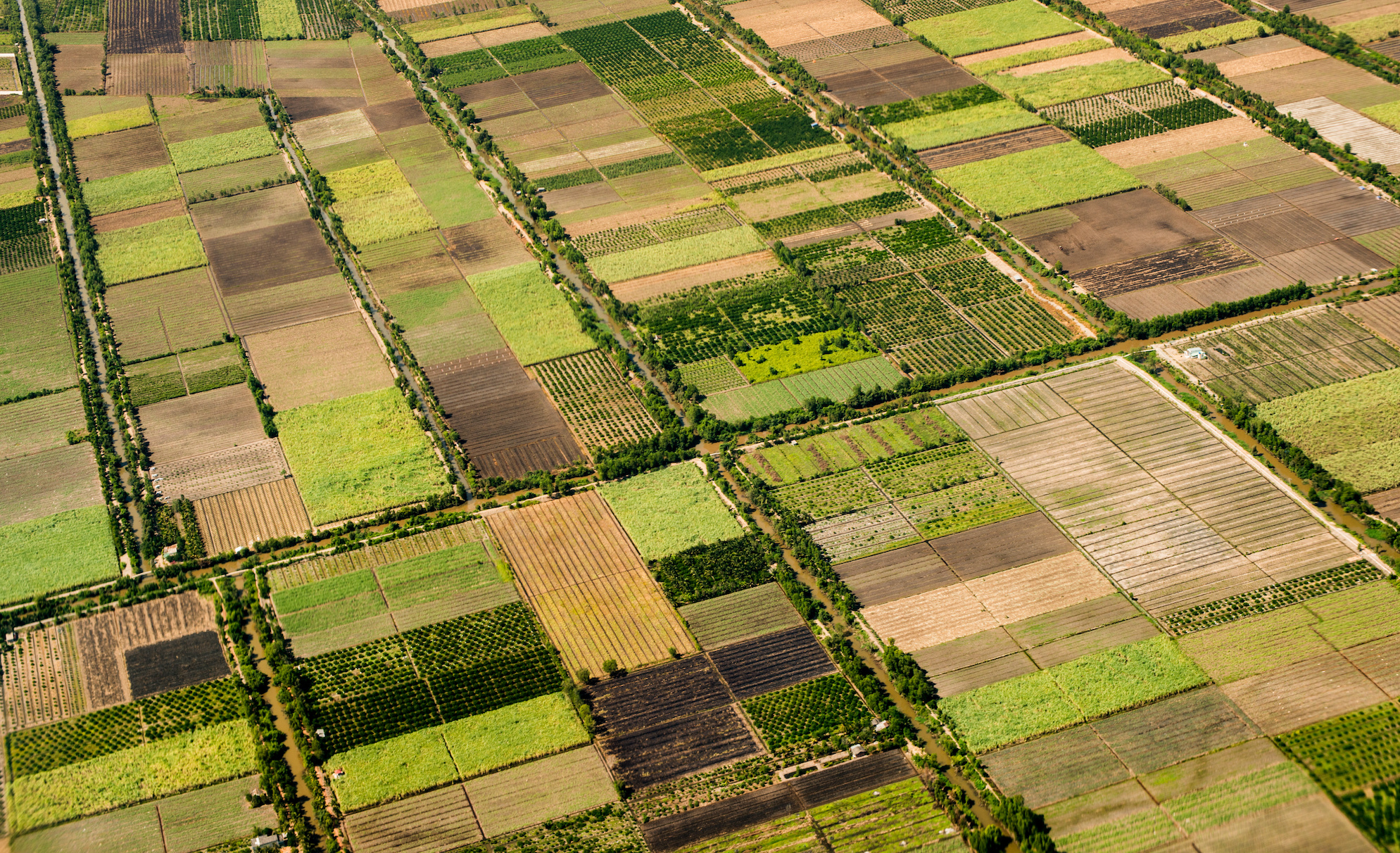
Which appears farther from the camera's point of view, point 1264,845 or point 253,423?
point 253,423

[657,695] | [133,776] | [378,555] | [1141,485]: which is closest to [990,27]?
[1141,485]

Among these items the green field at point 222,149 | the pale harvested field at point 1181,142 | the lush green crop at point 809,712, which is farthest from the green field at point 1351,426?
the green field at point 222,149

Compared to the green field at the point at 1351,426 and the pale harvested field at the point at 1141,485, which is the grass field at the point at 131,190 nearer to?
the pale harvested field at the point at 1141,485

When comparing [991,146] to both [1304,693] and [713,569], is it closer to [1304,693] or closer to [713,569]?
[713,569]

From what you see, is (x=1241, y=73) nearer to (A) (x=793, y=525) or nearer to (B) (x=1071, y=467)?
(B) (x=1071, y=467)

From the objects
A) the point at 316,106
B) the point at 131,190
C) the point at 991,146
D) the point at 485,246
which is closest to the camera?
the point at 485,246

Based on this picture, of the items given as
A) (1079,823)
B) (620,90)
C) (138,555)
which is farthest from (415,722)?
(620,90)

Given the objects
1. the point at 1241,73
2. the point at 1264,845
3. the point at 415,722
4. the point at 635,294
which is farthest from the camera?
the point at 1241,73
